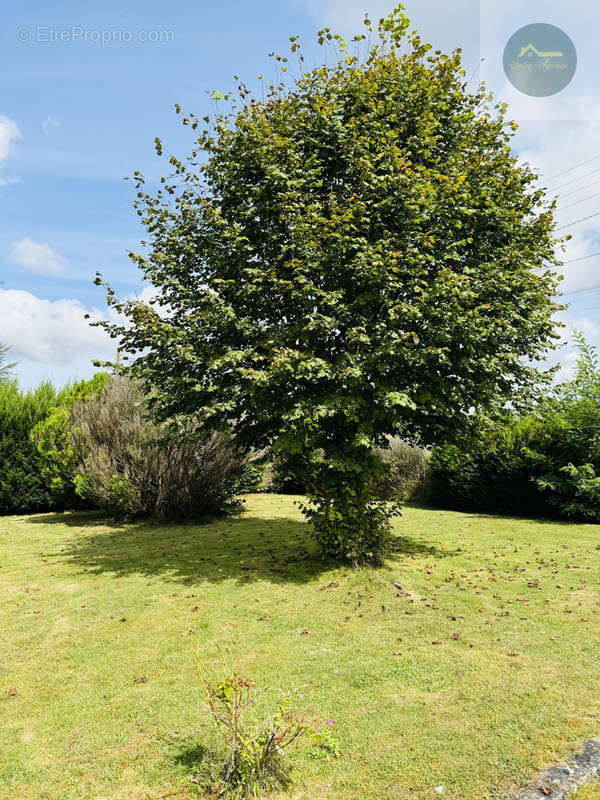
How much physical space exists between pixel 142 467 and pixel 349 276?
8.25 meters

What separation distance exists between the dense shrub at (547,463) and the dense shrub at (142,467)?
5.73 metres

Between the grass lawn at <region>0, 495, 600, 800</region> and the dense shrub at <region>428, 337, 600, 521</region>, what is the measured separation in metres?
3.38

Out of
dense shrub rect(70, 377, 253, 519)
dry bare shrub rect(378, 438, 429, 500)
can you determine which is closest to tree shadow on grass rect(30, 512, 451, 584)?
dense shrub rect(70, 377, 253, 519)

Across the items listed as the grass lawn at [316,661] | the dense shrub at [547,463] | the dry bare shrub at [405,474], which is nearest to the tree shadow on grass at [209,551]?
the grass lawn at [316,661]

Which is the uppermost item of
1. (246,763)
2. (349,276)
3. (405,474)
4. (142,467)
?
(349,276)

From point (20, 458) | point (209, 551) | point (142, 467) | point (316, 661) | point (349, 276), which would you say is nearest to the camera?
point (316, 661)

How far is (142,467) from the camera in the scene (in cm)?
1335

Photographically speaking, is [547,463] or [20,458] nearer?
[547,463]

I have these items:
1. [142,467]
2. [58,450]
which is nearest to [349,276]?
[142,467]

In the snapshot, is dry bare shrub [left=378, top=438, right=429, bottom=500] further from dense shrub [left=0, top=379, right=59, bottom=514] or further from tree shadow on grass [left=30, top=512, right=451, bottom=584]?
dense shrub [left=0, top=379, right=59, bottom=514]

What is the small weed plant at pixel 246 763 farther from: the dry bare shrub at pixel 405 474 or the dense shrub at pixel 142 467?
the dry bare shrub at pixel 405 474

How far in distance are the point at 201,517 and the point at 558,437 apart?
32.1ft

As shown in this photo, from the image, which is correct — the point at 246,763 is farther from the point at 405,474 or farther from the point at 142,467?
the point at 405,474

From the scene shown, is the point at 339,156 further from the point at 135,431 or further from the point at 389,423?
the point at 135,431
